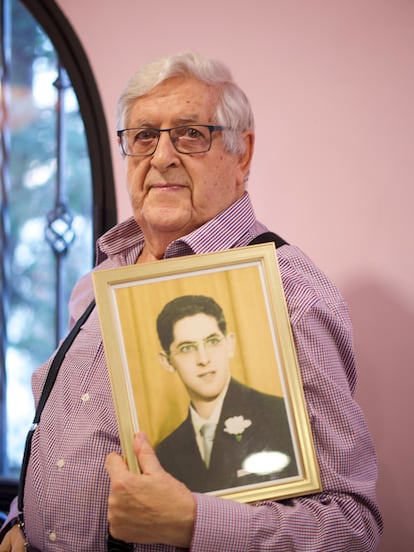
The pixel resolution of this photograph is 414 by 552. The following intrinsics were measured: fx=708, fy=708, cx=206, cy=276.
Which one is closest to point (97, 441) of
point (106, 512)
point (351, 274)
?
point (106, 512)

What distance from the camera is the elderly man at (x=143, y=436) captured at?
106 centimetres

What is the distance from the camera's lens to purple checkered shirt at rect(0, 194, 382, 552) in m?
1.08

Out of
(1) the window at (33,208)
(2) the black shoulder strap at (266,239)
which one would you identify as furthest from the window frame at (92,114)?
(2) the black shoulder strap at (266,239)

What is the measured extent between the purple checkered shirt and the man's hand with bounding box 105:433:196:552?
0.08ft

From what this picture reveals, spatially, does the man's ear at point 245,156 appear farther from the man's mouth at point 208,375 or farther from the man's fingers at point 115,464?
the man's fingers at point 115,464

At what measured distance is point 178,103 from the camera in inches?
53.6

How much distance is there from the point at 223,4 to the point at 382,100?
1.67 ft

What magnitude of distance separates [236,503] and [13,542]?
58 cm

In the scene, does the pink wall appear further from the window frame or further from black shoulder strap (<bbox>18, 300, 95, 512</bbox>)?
black shoulder strap (<bbox>18, 300, 95, 512</bbox>)

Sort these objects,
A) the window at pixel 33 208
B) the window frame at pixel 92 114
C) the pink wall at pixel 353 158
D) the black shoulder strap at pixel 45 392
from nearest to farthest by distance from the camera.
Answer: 1. the black shoulder strap at pixel 45 392
2. the pink wall at pixel 353 158
3. the window frame at pixel 92 114
4. the window at pixel 33 208

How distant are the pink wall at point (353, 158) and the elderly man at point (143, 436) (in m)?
0.32

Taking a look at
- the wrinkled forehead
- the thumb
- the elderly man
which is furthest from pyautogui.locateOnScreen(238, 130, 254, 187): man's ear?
the thumb

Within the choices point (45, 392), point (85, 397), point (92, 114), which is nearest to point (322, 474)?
point (85, 397)

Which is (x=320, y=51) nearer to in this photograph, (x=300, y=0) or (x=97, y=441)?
(x=300, y=0)
